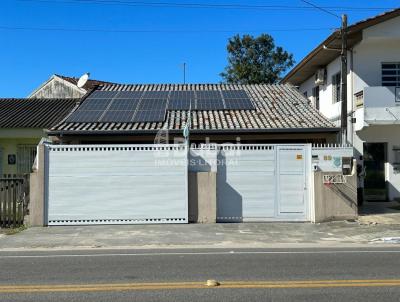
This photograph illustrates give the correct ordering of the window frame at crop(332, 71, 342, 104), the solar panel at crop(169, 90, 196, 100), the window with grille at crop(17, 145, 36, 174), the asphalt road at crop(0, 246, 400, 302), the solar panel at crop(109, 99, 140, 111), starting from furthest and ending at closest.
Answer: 1. the window with grille at crop(17, 145, 36, 174)
2. the window frame at crop(332, 71, 342, 104)
3. the solar panel at crop(169, 90, 196, 100)
4. the solar panel at crop(109, 99, 140, 111)
5. the asphalt road at crop(0, 246, 400, 302)

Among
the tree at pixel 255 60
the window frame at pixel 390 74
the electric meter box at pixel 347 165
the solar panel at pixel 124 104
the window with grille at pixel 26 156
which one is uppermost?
the tree at pixel 255 60

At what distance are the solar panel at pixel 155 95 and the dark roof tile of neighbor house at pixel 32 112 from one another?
476 centimetres

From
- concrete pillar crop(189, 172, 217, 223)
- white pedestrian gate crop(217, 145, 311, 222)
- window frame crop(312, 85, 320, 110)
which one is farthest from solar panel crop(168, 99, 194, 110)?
window frame crop(312, 85, 320, 110)

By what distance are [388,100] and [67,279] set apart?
14161mm

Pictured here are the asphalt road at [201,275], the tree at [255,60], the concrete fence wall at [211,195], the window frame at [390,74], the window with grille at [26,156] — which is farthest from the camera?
the tree at [255,60]

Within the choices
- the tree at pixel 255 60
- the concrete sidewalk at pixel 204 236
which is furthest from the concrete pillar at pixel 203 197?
the tree at pixel 255 60

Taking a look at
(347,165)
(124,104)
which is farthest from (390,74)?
(124,104)

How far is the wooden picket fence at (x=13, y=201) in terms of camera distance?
14.1 meters

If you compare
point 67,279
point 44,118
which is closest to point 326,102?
point 44,118

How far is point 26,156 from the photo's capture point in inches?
920

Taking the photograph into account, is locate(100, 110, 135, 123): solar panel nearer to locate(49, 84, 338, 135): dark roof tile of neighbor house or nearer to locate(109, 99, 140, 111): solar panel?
locate(49, 84, 338, 135): dark roof tile of neighbor house

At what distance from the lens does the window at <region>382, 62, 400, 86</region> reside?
63.3 feet

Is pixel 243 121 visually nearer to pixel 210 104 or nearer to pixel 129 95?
pixel 210 104

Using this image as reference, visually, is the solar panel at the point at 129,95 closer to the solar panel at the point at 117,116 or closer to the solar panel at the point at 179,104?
the solar panel at the point at 179,104
